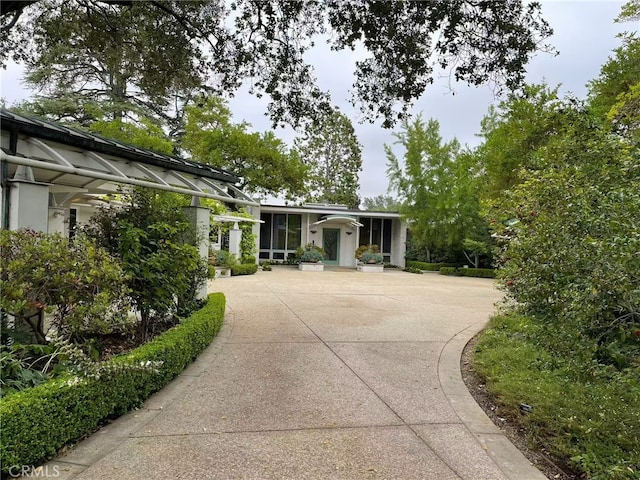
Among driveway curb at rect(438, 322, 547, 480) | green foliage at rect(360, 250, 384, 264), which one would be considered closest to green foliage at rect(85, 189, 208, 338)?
driveway curb at rect(438, 322, 547, 480)

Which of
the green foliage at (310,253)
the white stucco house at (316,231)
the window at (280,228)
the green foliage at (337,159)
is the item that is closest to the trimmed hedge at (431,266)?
the white stucco house at (316,231)

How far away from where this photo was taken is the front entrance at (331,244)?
→ 2314 centimetres

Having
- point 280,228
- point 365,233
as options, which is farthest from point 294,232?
point 365,233

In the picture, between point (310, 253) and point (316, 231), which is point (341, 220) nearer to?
point (316, 231)

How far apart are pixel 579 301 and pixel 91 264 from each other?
3.90 metres

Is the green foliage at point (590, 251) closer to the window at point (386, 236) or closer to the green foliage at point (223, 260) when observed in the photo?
the green foliage at point (223, 260)

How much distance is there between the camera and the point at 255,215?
2056 cm

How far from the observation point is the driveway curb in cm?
281

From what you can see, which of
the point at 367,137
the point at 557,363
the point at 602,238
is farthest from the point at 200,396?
the point at 367,137

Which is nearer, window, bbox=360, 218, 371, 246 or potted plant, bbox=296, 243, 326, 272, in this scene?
potted plant, bbox=296, 243, 326, 272

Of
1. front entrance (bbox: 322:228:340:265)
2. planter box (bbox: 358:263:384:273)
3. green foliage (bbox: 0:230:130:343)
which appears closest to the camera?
green foliage (bbox: 0:230:130:343)

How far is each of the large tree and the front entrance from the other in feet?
50.1

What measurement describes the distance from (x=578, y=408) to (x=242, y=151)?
63.1 ft

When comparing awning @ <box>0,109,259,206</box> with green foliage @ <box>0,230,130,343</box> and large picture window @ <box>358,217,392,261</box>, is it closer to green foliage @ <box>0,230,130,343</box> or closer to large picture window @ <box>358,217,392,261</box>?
green foliage @ <box>0,230,130,343</box>
